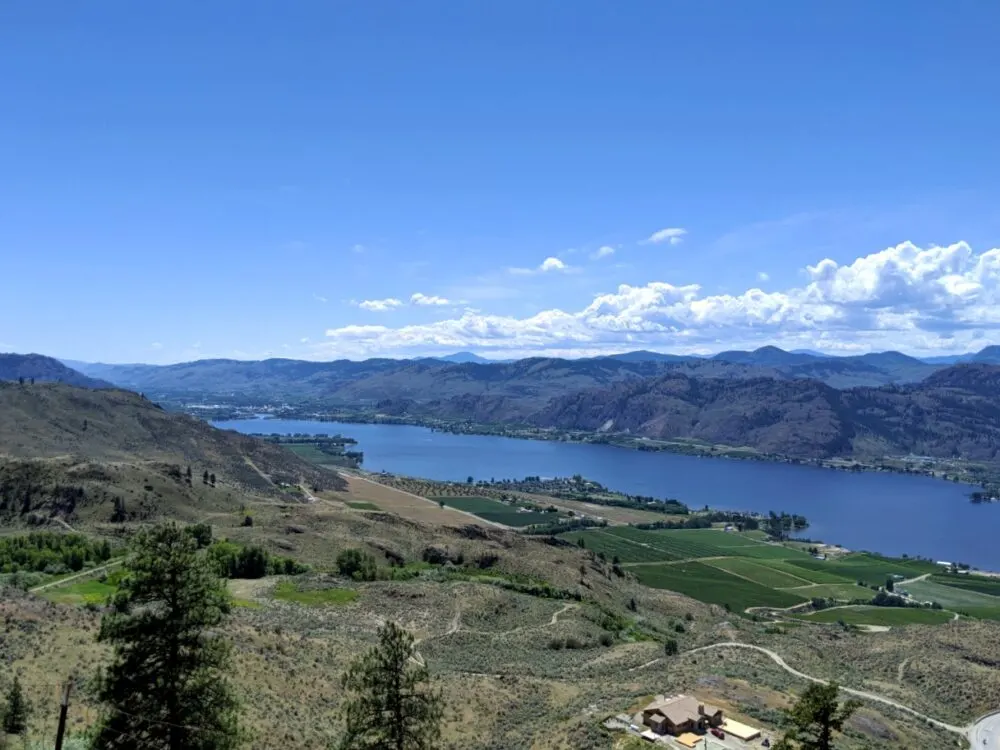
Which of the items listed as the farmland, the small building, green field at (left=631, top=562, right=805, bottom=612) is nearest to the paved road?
the small building

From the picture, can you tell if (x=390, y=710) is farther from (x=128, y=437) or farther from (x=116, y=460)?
(x=128, y=437)

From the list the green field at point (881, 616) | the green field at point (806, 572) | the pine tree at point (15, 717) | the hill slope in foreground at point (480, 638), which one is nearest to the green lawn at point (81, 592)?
the hill slope in foreground at point (480, 638)

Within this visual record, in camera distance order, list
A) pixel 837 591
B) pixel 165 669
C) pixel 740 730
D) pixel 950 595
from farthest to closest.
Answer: pixel 950 595 < pixel 837 591 < pixel 740 730 < pixel 165 669

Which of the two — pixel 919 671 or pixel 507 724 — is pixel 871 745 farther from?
pixel 919 671

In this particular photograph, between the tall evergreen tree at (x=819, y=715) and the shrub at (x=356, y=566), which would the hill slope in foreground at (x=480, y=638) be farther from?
the tall evergreen tree at (x=819, y=715)

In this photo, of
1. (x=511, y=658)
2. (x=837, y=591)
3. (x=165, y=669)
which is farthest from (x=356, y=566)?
(x=837, y=591)
